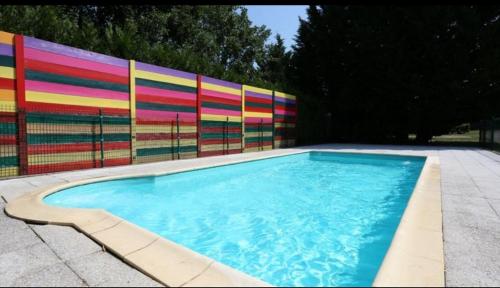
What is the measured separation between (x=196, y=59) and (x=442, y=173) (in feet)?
37.3

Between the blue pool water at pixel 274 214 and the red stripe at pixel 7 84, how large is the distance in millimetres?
3209

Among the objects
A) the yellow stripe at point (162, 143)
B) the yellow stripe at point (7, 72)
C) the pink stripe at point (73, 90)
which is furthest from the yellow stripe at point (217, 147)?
the yellow stripe at point (7, 72)

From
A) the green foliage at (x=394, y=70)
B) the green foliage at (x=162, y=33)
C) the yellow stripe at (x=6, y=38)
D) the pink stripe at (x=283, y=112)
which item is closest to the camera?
the yellow stripe at (x=6, y=38)

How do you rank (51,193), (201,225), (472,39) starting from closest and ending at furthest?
(201,225)
(51,193)
(472,39)

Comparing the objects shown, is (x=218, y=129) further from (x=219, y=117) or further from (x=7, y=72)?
(x=7, y=72)

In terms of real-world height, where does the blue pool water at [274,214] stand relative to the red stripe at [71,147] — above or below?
below

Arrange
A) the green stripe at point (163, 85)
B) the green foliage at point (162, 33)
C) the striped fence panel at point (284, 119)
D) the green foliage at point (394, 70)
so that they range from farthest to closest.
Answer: the green foliage at point (394, 70) < the striped fence panel at point (284, 119) < the green stripe at point (163, 85) < the green foliage at point (162, 33)

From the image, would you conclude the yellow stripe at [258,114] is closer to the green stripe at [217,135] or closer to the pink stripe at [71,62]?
the green stripe at [217,135]

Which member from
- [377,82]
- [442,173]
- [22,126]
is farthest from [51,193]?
[377,82]

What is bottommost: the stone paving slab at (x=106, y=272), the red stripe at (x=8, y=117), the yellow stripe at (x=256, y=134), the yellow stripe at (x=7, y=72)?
the stone paving slab at (x=106, y=272)

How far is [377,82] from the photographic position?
834 inches

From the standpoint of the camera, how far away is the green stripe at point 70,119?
7.27 m

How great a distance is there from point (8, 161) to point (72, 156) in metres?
1.49

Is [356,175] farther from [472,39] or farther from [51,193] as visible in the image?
[472,39]
